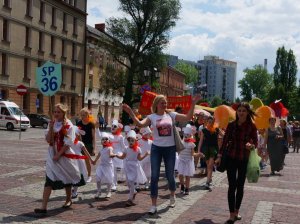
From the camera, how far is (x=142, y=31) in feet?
157

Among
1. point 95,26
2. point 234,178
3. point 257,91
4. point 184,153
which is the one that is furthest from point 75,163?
point 257,91

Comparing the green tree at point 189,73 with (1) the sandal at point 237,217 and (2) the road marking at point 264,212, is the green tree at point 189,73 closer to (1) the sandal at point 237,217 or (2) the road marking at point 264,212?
(2) the road marking at point 264,212

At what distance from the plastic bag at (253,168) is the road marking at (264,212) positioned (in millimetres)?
683

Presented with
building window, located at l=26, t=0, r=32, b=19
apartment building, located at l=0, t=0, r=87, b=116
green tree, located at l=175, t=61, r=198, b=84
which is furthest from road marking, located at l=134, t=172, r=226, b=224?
green tree, located at l=175, t=61, r=198, b=84

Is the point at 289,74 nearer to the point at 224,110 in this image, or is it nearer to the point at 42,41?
the point at 42,41

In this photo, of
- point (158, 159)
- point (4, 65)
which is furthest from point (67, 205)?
point (4, 65)

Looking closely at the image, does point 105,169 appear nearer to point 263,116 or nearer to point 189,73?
point 263,116

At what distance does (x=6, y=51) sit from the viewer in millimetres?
42594

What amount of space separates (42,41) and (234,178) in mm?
44451

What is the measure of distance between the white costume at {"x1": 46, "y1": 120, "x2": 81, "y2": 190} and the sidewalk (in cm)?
59

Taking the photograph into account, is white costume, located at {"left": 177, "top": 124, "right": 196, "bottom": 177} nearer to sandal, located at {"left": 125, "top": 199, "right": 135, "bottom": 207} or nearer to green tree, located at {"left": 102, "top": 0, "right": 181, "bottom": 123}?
sandal, located at {"left": 125, "top": 199, "right": 135, "bottom": 207}

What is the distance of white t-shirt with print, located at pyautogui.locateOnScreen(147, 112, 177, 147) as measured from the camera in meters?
7.53

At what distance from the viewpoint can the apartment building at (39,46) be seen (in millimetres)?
42906

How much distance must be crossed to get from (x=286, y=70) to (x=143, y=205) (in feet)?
284
